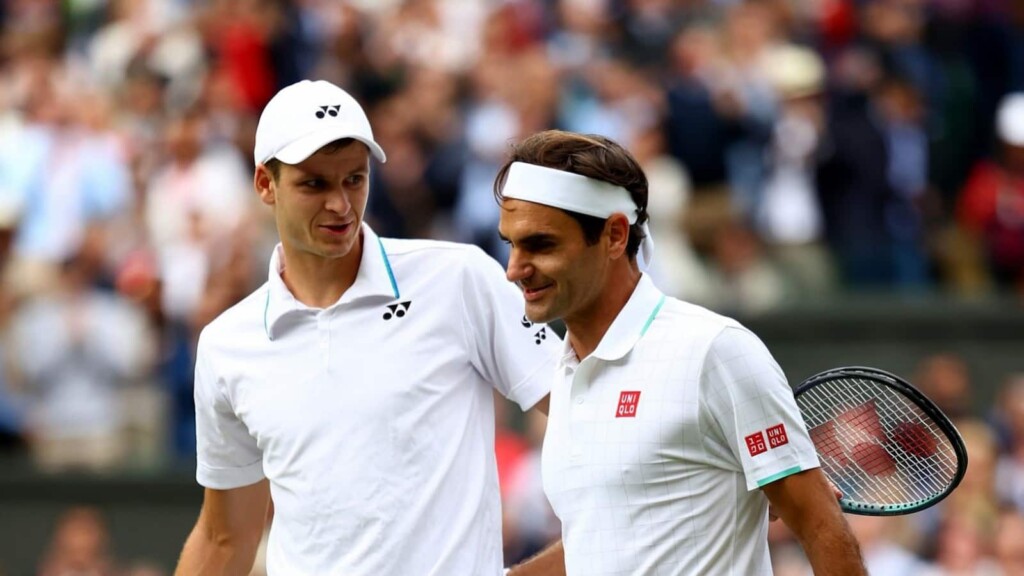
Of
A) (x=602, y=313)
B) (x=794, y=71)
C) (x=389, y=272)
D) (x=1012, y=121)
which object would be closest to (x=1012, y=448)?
(x=1012, y=121)

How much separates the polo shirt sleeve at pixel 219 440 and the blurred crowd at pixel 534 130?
496 cm

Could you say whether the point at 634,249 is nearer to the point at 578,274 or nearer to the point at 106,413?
the point at 578,274

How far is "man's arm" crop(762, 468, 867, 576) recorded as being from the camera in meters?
3.87

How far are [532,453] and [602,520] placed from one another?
5.67 meters

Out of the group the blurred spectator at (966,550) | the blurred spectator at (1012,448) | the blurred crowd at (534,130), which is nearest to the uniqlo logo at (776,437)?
the blurred spectator at (966,550)

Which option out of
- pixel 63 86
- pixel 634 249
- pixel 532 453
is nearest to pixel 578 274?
pixel 634 249

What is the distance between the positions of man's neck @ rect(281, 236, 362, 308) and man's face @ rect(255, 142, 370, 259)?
0.09 metres

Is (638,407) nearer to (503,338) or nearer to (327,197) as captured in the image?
(503,338)

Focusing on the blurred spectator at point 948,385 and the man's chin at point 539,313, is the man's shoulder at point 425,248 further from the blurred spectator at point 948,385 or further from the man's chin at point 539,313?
the blurred spectator at point 948,385

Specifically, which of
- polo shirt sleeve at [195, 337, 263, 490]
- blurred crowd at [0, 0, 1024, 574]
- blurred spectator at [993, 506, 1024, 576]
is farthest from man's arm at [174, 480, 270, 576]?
Result: blurred crowd at [0, 0, 1024, 574]

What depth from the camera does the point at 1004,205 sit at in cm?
1096

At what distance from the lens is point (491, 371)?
4840mm

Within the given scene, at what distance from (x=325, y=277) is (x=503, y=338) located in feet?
1.54

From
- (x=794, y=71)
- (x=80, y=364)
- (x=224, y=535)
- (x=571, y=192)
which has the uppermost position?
(x=571, y=192)
